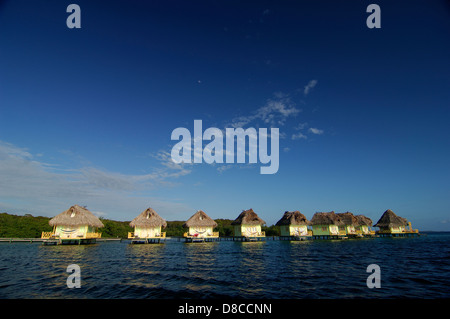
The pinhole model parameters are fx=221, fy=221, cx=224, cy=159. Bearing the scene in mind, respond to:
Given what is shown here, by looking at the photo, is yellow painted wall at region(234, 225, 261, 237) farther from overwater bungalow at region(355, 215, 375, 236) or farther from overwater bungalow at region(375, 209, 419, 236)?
overwater bungalow at region(375, 209, 419, 236)

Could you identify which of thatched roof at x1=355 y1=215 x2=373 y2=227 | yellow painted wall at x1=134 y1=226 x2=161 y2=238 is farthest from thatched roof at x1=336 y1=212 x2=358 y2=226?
yellow painted wall at x1=134 y1=226 x2=161 y2=238

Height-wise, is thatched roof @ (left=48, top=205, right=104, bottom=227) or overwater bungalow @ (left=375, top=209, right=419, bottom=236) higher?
thatched roof @ (left=48, top=205, right=104, bottom=227)

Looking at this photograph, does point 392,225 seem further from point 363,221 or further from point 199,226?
point 199,226

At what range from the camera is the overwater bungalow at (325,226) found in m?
48.1

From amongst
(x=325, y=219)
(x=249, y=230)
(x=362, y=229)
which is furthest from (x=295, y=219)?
(x=362, y=229)

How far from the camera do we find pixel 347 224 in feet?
172

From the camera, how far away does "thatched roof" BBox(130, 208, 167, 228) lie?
3647cm

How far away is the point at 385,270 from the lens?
14711 mm

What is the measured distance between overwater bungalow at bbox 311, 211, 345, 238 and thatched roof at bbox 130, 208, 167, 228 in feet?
108

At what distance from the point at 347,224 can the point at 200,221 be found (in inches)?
1417
